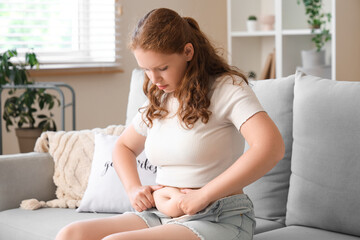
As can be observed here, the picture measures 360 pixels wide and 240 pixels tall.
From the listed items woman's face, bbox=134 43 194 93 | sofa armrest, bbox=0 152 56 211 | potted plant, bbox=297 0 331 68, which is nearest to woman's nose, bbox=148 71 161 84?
woman's face, bbox=134 43 194 93

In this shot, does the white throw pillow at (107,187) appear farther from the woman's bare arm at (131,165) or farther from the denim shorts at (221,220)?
the denim shorts at (221,220)

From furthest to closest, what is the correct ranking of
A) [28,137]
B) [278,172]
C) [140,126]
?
[28,137], [278,172], [140,126]

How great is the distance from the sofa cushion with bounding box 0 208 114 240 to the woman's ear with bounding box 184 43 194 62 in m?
0.74

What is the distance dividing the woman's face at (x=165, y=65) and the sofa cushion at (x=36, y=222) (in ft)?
2.20

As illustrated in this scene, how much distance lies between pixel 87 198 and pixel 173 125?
0.69 m

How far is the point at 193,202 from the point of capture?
1415mm

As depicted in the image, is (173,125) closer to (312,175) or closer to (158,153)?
(158,153)

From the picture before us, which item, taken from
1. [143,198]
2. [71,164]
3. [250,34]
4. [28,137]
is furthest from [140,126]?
[250,34]

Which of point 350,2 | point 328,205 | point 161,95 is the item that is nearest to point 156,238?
point 161,95

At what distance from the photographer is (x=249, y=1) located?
425cm

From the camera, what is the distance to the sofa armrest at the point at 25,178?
2.17 meters

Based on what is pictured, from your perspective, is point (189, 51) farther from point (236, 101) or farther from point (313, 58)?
point (313, 58)

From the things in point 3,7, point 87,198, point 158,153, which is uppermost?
point 3,7

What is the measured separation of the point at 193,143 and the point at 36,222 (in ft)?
2.48
